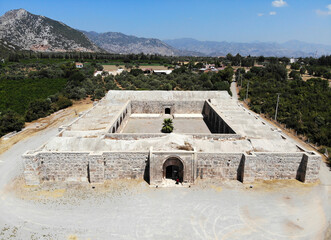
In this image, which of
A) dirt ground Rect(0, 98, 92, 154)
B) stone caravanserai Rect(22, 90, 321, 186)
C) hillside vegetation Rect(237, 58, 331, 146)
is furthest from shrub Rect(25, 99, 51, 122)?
hillside vegetation Rect(237, 58, 331, 146)

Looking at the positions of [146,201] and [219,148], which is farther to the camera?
[219,148]

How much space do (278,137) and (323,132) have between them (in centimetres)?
926

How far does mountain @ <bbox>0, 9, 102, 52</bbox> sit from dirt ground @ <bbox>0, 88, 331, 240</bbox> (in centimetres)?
15879

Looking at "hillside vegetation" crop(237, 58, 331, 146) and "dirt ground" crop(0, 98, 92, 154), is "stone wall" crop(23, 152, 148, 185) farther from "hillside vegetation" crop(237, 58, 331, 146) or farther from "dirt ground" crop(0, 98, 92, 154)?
"hillside vegetation" crop(237, 58, 331, 146)

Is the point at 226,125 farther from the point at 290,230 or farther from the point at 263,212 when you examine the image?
the point at 290,230

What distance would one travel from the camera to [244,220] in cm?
1359

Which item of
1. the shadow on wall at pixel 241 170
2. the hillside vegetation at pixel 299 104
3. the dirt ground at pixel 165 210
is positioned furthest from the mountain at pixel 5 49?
the shadow on wall at pixel 241 170

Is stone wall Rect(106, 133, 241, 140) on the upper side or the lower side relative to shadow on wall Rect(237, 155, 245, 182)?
upper

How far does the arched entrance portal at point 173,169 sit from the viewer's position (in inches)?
658

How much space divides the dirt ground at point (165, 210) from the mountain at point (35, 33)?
521ft

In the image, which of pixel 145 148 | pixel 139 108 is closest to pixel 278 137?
pixel 145 148

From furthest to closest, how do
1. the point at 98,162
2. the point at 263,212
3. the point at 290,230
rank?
the point at 98,162
the point at 263,212
the point at 290,230

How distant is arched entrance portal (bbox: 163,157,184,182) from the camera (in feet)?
54.8

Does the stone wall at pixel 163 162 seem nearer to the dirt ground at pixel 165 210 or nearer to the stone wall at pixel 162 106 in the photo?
the dirt ground at pixel 165 210
